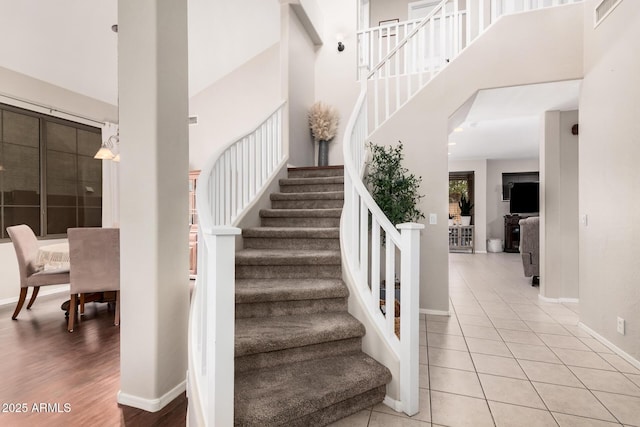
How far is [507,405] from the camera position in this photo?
1975 millimetres

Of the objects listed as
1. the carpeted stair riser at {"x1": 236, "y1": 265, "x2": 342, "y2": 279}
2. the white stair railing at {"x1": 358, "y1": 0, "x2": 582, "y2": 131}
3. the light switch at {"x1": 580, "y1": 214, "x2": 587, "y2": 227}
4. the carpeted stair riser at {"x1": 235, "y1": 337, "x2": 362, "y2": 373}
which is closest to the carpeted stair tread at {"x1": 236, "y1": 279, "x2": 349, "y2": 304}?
the carpeted stair riser at {"x1": 236, "y1": 265, "x2": 342, "y2": 279}

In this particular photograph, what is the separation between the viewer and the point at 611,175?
2789 millimetres

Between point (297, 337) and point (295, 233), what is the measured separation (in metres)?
1.17

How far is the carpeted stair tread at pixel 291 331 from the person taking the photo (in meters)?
1.91

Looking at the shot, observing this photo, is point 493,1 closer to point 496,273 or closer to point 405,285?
point 405,285

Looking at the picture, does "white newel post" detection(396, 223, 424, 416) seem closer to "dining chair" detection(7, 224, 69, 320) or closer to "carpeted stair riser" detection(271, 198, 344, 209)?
"carpeted stair riser" detection(271, 198, 344, 209)

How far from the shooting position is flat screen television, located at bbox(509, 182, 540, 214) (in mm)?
7281

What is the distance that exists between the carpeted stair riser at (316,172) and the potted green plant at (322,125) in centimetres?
95

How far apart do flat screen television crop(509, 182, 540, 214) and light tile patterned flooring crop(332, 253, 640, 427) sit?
13.0 feet

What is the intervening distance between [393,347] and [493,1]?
3.97 metres

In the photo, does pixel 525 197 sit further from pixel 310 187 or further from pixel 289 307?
pixel 289 307

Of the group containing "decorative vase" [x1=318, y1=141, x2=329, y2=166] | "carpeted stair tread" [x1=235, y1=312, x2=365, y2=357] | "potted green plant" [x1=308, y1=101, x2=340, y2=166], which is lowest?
"carpeted stair tread" [x1=235, y1=312, x2=365, y2=357]

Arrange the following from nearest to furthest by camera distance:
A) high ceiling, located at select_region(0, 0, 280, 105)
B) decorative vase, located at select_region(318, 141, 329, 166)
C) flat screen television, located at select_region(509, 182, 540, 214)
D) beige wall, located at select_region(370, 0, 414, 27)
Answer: high ceiling, located at select_region(0, 0, 280, 105)
decorative vase, located at select_region(318, 141, 329, 166)
beige wall, located at select_region(370, 0, 414, 27)
flat screen television, located at select_region(509, 182, 540, 214)

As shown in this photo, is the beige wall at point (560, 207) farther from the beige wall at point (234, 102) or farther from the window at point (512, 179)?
the window at point (512, 179)
